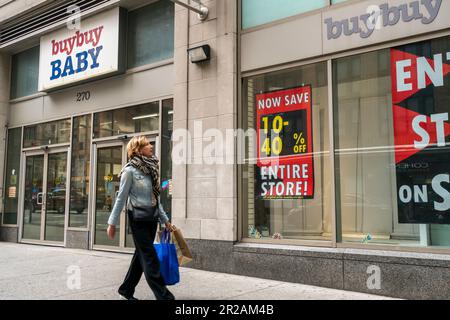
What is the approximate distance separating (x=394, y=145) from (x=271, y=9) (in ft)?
9.77

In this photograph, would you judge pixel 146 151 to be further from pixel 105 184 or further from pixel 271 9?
pixel 105 184

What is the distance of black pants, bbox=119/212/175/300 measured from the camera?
473cm

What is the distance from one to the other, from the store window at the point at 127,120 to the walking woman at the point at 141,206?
3.92 meters

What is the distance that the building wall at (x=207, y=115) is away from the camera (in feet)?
23.7

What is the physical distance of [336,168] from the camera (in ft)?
21.1

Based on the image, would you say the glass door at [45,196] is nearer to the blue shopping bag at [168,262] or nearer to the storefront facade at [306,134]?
the storefront facade at [306,134]

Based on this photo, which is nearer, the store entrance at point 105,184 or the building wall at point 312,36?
the building wall at point 312,36

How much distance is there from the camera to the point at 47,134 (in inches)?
451

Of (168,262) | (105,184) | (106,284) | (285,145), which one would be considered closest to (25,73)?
(105,184)

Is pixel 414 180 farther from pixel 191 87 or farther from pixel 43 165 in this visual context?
pixel 43 165

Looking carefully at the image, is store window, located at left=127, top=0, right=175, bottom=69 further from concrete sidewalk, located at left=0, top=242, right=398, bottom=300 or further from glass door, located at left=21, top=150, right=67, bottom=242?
concrete sidewalk, located at left=0, top=242, right=398, bottom=300

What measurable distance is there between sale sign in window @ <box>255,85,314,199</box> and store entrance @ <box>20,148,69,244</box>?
556cm

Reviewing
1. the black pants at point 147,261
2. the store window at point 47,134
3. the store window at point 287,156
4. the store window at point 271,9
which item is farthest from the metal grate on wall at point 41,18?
the black pants at point 147,261
